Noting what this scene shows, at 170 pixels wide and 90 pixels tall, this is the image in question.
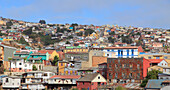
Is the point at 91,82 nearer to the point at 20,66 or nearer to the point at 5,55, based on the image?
the point at 20,66

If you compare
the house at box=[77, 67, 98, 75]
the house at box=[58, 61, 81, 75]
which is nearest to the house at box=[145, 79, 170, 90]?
the house at box=[77, 67, 98, 75]

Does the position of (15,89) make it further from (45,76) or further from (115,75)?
(115,75)

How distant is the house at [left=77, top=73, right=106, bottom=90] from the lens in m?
48.6

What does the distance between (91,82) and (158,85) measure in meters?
A: 9.66

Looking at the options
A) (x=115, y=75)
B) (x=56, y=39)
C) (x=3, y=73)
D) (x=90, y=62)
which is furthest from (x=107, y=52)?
(x=56, y=39)

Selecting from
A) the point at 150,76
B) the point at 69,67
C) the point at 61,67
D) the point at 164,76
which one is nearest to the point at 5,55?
the point at 61,67

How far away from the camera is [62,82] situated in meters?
50.5

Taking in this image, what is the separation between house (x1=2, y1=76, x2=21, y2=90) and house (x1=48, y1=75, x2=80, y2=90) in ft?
15.7

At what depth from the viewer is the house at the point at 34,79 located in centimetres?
5078

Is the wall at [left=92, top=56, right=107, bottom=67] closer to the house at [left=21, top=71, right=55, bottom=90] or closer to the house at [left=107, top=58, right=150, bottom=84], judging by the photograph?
the house at [left=107, top=58, right=150, bottom=84]

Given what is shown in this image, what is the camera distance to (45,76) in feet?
173

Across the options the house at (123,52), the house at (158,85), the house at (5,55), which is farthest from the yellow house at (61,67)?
the house at (158,85)

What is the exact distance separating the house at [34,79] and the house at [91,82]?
5.74 m

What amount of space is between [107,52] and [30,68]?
57.2 feet
